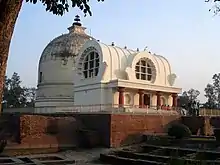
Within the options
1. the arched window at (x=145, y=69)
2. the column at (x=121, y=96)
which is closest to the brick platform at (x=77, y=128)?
the column at (x=121, y=96)

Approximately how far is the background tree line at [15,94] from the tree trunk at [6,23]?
Answer: 178 ft

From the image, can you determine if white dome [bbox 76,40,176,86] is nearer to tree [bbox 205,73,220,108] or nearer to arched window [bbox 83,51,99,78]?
arched window [bbox 83,51,99,78]

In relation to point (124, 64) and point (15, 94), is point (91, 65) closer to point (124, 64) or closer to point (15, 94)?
point (124, 64)

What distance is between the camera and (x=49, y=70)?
37969mm

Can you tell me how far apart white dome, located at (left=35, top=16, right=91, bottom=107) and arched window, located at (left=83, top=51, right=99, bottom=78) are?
213 inches

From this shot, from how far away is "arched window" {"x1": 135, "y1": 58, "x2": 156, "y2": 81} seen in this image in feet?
101

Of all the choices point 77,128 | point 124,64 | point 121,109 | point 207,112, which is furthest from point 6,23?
point 124,64

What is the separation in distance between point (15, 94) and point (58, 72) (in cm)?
2638

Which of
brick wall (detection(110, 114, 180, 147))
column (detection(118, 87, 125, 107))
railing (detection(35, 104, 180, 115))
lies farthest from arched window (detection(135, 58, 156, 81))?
brick wall (detection(110, 114, 180, 147))

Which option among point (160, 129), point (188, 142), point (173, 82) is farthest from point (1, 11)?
point (173, 82)

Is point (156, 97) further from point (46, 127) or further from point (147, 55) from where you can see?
point (46, 127)

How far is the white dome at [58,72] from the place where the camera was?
36.9 meters

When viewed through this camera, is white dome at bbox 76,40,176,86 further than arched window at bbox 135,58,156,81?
No

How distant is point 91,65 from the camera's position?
31.2 metres
